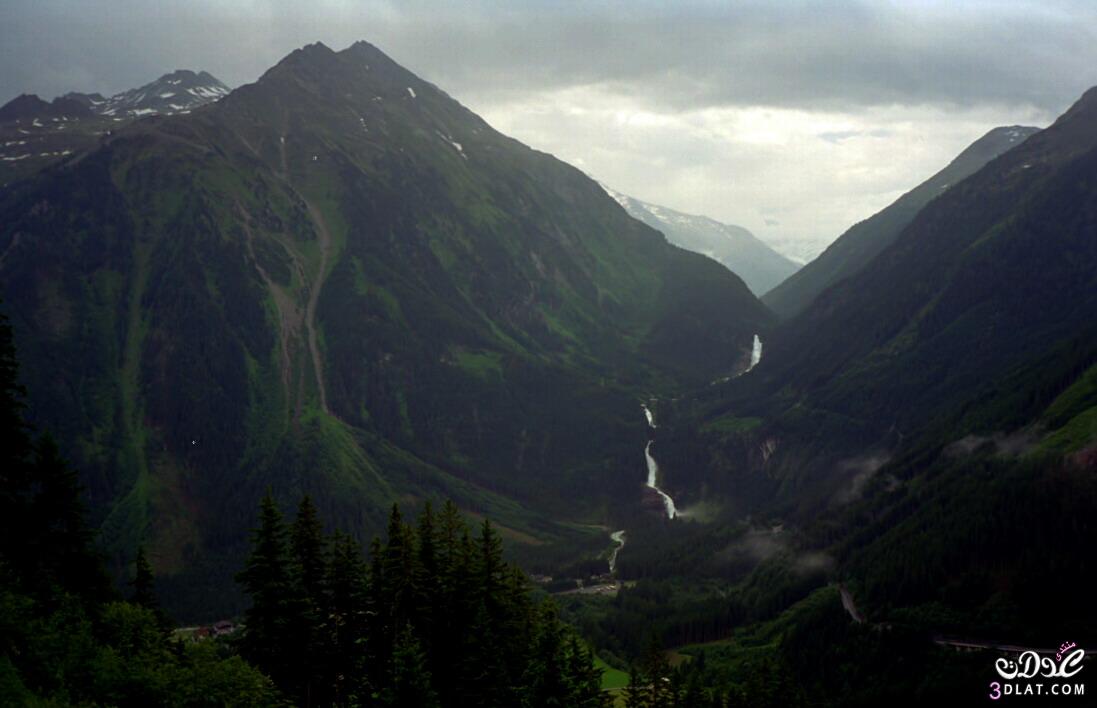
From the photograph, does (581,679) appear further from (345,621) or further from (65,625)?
(65,625)

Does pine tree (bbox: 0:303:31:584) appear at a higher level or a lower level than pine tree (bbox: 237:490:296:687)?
higher

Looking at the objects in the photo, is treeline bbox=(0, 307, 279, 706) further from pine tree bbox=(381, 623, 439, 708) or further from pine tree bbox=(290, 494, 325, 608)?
pine tree bbox=(290, 494, 325, 608)

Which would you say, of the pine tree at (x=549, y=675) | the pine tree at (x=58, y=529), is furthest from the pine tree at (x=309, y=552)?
the pine tree at (x=549, y=675)

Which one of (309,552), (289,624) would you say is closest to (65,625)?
(289,624)

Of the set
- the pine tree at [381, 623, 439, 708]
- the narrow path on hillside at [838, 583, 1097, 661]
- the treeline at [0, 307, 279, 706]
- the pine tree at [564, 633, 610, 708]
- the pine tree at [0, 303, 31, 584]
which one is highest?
the pine tree at [0, 303, 31, 584]

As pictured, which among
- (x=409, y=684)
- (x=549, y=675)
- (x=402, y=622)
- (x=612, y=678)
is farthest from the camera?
(x=612, y=678)

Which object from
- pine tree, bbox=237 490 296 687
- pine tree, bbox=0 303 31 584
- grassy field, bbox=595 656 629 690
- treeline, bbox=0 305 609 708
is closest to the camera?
treeline, bbox=0 305 609 708

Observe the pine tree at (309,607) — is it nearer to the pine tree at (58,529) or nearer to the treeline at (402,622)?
the treeline at (402,622)

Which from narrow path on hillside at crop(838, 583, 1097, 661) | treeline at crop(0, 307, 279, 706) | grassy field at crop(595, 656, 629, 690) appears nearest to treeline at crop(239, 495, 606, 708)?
treeline at crop(0, 307, 279, 706)

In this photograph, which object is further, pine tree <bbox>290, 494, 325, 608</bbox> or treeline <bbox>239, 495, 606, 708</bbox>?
pine tree <bbox>290, 494, 325, 608</bbox>
